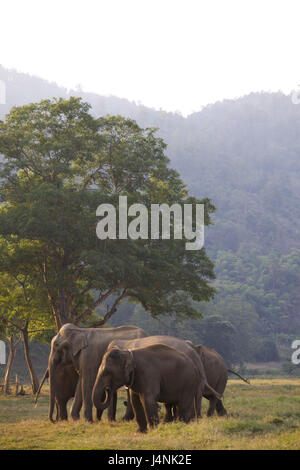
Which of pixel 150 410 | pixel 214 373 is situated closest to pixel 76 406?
pixel 214 373

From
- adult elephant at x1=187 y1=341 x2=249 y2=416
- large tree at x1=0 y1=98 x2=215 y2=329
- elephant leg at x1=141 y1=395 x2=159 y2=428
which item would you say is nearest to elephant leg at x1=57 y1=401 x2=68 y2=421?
adult elephant at x1=187 y1=341 x2=249 y2=416

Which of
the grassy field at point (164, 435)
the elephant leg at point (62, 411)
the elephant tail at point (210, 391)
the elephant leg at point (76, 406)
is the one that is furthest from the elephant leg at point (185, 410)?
the elephant leg at point (62, 411)

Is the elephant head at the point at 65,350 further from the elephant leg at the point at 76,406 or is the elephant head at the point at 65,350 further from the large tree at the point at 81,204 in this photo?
the large tree at the point at 81,204

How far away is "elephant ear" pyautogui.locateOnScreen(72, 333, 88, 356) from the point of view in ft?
52.1

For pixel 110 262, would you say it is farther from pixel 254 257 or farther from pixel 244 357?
pixel 254 257

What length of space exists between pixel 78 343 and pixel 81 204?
12.3 m

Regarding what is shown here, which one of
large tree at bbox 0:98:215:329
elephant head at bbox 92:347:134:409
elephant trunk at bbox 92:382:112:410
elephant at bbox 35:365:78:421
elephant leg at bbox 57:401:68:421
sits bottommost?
elephant leg at bbox 57:401:68:421

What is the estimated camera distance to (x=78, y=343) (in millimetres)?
15961

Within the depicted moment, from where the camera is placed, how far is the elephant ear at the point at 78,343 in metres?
15.9

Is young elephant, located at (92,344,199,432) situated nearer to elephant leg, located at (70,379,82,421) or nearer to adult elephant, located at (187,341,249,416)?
elephant leg, located at (70,379,82,421)

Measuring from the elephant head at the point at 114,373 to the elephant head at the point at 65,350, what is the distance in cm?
310

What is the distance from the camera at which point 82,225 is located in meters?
26.8

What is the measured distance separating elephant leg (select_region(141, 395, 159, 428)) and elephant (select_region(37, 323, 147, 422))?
3332mm
